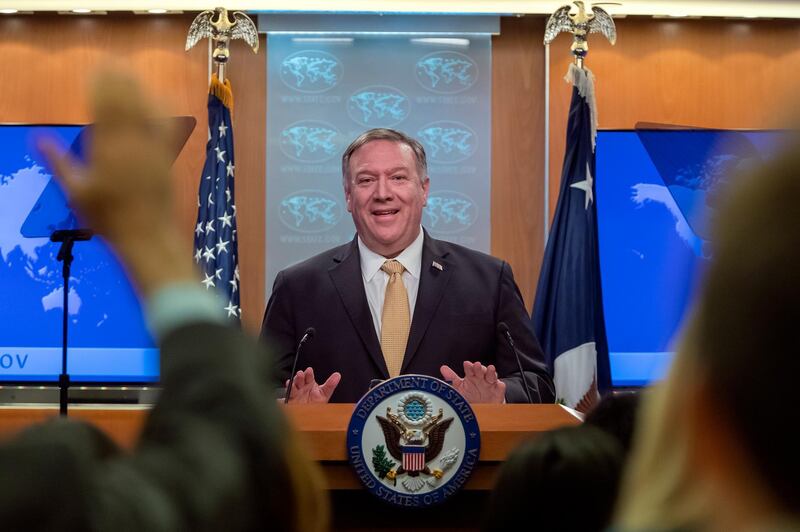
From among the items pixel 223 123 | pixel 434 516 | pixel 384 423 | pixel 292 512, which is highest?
pixel 223 123

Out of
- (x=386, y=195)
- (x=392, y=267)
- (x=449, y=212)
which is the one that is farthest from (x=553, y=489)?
(x=449, y=212)

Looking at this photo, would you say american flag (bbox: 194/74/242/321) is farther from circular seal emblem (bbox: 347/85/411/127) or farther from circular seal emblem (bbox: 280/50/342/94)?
circular seal emblem (bbox: 347/85/411/127)

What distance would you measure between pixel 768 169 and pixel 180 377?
38cm

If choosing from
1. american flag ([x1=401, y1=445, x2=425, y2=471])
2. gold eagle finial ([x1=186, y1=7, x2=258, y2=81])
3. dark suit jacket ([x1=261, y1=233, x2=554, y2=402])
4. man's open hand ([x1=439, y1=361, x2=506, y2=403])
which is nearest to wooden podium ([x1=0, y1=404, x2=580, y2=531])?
american flag ([x1=401, y1=445, x2=425, y2=471])

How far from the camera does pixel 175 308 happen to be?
0.67 metres

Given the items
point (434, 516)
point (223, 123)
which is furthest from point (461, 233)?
point (434, 516)

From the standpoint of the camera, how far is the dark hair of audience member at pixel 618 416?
112 cm

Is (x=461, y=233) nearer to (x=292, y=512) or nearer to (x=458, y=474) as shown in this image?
(x=458, y=474)

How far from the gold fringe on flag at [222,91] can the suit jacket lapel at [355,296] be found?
266cm

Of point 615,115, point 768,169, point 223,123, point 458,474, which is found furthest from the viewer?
point 615,115

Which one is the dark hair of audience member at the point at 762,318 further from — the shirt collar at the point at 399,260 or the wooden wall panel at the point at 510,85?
the wooden wall panel at the point at 510,85

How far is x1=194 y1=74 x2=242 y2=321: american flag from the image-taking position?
6609 millimetres

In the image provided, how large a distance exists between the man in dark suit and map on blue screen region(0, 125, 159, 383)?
9.86 feet

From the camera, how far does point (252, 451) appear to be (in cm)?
63
